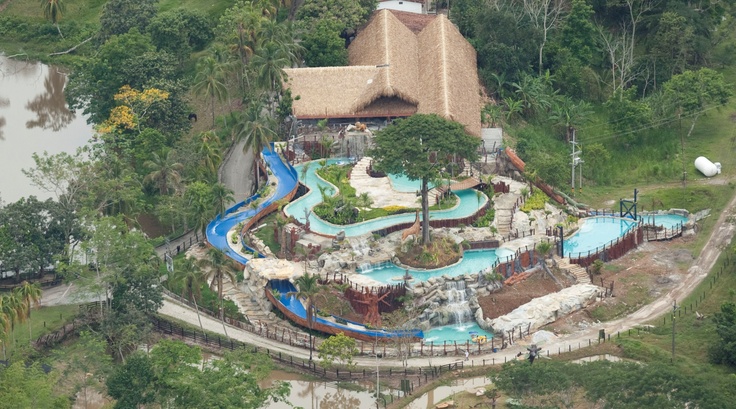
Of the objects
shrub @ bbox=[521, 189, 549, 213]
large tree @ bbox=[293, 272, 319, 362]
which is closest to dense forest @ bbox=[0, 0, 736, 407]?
shrub @ bbox=[521, 189, 549, 213]

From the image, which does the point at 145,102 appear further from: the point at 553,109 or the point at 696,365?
the point at 696,365

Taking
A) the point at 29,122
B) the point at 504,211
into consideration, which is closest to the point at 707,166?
the point at 504,211

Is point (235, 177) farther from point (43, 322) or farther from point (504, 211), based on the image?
point (43, 322)

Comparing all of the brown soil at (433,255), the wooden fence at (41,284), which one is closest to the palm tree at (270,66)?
the brown soil at (433,255)

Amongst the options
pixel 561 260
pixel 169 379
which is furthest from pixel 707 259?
pixel 169 379

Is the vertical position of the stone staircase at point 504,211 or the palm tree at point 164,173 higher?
the palm tree at point 164,173

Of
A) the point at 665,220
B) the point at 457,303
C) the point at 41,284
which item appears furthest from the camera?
the point at 665,220

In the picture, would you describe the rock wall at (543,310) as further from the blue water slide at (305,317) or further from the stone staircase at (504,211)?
the stone staircase at (504,211)
